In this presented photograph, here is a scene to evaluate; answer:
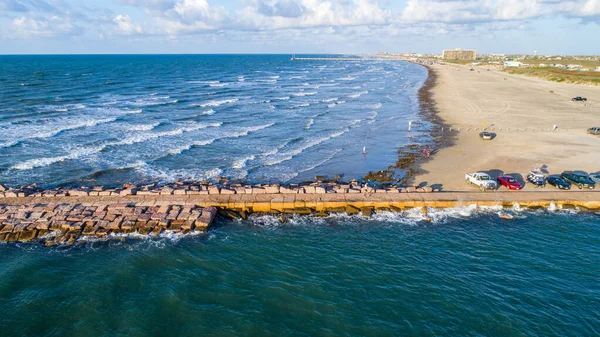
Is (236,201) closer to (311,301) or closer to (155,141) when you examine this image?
(311,301)

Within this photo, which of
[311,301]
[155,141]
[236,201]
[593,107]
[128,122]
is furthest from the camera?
[593,107]

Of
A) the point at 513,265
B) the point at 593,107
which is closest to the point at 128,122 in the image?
the point at 513,265

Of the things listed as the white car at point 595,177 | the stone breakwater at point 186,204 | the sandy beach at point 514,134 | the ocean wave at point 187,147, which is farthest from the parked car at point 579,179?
the ocean wave at point 187,147

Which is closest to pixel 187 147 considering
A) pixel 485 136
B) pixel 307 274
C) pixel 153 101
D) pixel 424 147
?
pixel 424 147

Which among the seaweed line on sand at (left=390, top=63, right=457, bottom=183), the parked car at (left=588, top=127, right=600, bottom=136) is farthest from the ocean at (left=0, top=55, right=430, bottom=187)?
the parked car at (left=588, top=127, right=600, bottom=136)

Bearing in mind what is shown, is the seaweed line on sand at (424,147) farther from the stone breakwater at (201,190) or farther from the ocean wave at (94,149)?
the ocean wave at (94,149)

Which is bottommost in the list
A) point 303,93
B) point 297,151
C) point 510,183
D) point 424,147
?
point 297,151

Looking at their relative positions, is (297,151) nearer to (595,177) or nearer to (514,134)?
(595,177)
